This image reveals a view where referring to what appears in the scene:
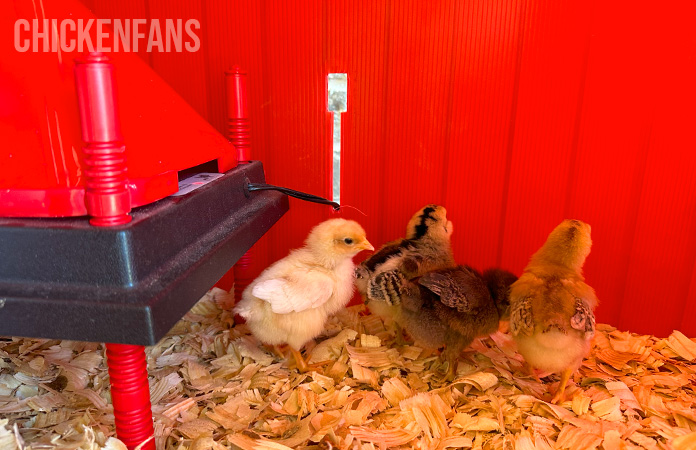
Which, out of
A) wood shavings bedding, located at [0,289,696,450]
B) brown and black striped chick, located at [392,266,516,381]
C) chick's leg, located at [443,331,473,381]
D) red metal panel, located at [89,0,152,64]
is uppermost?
red metal panel, located at [89,0,152,64]

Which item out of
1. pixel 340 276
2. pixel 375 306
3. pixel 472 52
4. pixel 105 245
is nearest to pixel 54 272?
pixel 105 245

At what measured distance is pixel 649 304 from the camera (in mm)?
2377

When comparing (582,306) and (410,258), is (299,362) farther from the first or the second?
(582,306)

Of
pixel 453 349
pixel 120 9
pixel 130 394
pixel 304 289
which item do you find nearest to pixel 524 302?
pixel 453 349

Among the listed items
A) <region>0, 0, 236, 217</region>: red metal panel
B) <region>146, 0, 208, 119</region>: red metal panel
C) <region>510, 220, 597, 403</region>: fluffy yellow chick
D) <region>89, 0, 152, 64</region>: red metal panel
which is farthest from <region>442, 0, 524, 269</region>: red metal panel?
<region>89, 0, 152, 64</region>: red metal panel

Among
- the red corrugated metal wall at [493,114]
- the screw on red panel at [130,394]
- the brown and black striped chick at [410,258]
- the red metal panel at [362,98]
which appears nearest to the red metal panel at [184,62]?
the red corrugated metal wall at [493,114]

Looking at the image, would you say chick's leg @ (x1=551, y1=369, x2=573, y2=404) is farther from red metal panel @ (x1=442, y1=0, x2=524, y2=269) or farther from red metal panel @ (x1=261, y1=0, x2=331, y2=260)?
red metal panel @ (x1=261, y1=0, x2=331, y2=260)

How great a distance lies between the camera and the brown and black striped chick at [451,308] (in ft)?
6.01

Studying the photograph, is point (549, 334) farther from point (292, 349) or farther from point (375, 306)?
point (292, 349)

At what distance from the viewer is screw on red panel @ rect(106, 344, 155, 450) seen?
1292mm

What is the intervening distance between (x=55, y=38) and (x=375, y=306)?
1401 mm

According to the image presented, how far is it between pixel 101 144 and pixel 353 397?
49.6 inches

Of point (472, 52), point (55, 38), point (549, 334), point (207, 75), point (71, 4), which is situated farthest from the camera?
point (207, 75)

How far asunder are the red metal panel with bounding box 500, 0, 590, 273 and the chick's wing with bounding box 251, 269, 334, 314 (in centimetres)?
100
